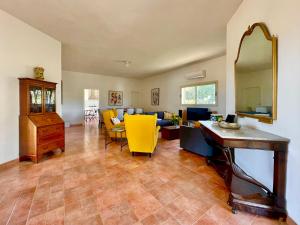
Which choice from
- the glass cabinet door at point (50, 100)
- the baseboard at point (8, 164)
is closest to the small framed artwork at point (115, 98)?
the glass cabinet door at point (50, 100)

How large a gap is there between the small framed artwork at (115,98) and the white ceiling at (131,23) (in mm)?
4198

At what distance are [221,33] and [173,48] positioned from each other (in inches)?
52.9

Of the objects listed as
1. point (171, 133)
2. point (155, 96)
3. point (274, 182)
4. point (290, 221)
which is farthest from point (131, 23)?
point (155, 96)

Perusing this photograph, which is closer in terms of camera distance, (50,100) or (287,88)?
(287,88)

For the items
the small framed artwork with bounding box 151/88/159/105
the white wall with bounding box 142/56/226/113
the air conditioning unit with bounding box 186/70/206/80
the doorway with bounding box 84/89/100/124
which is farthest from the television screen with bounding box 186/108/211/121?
the doorway with bounding box 84/89/100/124

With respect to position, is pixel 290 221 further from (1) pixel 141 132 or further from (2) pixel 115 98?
(2) pixel 115 98

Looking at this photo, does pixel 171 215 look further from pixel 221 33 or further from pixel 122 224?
pixel 221 33

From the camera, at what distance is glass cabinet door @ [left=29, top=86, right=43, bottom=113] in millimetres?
3052

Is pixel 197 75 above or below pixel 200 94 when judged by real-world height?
above

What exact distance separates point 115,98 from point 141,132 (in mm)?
6312

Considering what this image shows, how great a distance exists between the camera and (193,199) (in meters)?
1.87

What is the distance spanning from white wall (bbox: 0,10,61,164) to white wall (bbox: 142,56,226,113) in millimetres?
5291

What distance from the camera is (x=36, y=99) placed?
10.4 ft

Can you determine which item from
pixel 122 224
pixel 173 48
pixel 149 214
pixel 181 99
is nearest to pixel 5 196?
pixel 122 224
